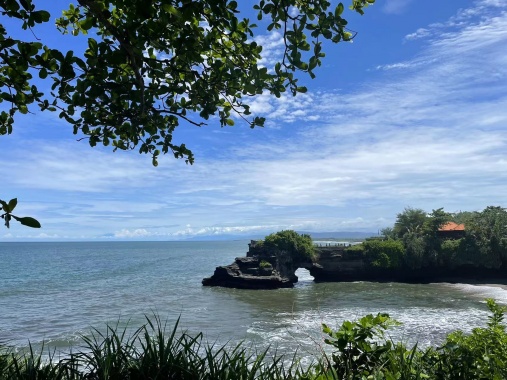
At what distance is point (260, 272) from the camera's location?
164 ft

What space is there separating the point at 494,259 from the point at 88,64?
54794 mm

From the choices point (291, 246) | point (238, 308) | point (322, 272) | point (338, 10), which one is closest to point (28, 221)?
point (338, 10)

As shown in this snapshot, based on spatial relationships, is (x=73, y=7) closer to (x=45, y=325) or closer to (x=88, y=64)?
(x=88, y=64)

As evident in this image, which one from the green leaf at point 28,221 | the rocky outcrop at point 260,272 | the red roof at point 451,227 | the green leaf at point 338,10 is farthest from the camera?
the red roof at point 451,227

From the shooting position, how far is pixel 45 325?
29.0 meters

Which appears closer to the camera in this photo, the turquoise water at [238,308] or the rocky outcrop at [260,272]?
the turquoise water at [238,308]

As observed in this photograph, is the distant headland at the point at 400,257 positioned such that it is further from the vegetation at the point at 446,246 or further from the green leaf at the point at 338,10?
the green leaf at the point at 338,10

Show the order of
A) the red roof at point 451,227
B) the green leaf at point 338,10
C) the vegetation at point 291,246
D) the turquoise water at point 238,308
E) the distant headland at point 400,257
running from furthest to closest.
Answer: the red roof at point 451,227
the vegetation at point 291,246
the distant headland at point 400,257
the turquoise water at point 238,308
the green leaf at point 338,10

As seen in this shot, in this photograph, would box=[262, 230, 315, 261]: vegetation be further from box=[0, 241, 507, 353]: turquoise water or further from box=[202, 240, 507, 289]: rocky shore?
box=[0, 241, 507, 353]: turquoise water

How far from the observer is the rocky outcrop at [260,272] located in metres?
48.0

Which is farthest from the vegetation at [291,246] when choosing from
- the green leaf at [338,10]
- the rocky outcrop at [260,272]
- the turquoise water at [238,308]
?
the green leaf at [338,10]

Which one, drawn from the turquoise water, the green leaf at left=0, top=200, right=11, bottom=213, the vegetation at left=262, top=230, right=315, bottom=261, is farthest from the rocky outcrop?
the green leaf at left=0, top=200, right=11, bottom=213

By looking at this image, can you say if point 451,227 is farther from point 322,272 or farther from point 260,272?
point 260,272

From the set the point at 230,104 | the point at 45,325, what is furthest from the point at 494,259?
the point at 230,104
